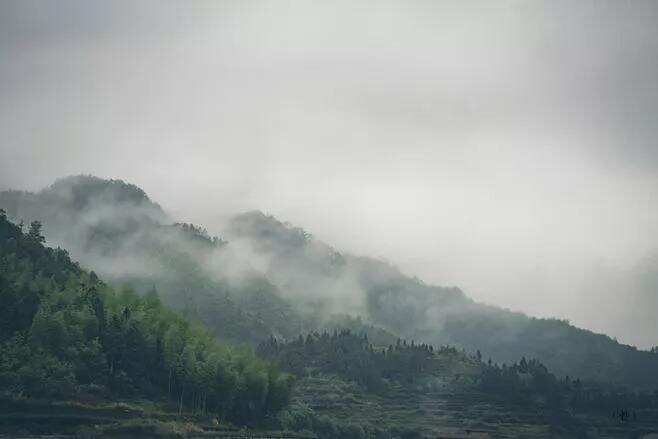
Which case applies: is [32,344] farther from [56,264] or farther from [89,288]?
[56,264]

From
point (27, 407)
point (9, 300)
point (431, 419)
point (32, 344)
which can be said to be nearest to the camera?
point (27, 407)

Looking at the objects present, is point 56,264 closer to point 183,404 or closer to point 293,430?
point 183,404

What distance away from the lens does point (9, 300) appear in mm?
137000

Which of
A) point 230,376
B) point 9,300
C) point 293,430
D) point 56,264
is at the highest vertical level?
point 56,264

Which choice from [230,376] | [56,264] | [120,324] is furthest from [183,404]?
[56,264]

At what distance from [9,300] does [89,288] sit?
17.9m

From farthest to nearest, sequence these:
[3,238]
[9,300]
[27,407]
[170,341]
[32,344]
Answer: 1. [3,238]
2. [170,341]
3. [9,300]
4. [32,344]
5. [27,407]

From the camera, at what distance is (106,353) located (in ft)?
452

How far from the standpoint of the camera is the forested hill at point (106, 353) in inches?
4877

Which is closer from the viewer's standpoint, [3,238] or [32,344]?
[32,344]

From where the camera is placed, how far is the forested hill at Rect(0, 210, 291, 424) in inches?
4877

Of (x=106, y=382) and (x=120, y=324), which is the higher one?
(x=120, y=324)

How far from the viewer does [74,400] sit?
119 metres

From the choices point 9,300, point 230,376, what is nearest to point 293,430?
point 230,376
